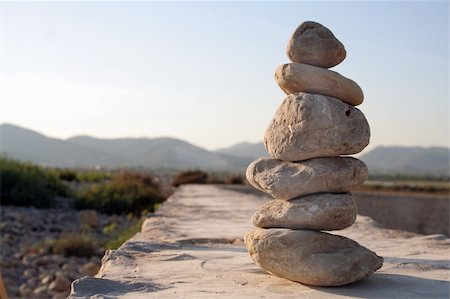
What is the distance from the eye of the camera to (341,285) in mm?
3924

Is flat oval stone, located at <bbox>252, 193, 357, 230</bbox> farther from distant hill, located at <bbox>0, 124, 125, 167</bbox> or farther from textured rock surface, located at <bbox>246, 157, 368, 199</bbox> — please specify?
distant hill, located at <bbox>0, 124, 125, 167</bbox>

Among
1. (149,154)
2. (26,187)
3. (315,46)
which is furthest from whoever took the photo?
(149,154)

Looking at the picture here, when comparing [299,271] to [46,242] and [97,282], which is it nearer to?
[97,282]

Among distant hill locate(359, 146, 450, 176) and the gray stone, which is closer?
the gray stone

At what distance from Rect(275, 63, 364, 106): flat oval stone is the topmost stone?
0.08 meters


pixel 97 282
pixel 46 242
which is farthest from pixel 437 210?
pixel 97 282

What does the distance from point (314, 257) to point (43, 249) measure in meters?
6.66

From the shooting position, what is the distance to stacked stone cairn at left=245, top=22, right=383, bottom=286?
3846 millimetres

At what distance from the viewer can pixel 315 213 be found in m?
3.86

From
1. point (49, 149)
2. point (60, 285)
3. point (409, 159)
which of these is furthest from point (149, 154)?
point (60, 285)

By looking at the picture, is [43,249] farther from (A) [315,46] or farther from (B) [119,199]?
(A) [315,46]

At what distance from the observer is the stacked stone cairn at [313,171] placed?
3846 mm

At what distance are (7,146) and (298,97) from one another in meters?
118

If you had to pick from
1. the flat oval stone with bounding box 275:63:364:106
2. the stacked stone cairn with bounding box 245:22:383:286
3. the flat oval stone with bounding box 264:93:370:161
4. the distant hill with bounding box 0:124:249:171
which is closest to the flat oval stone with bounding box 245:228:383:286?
the stacked stone cairn with bounding box 245:22:383:286
